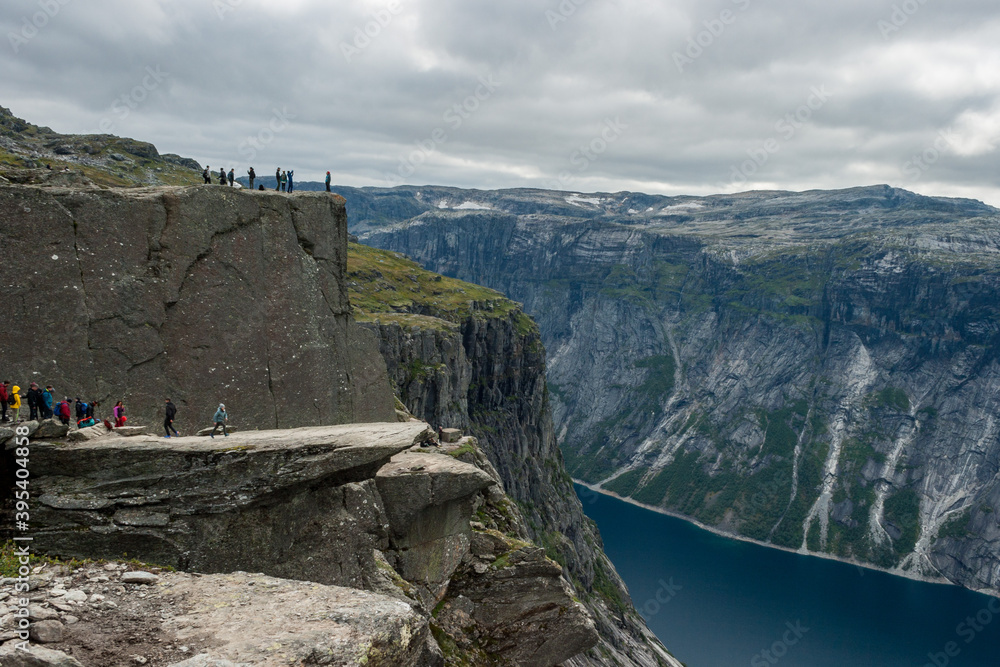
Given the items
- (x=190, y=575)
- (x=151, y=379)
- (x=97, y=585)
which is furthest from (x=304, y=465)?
(x=151, y=379)

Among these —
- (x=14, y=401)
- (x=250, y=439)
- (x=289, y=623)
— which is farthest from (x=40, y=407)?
(x=289, y=623)

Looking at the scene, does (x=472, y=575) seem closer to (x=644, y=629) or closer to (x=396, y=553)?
(x=396, y=553)

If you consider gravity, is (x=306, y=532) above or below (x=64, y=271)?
below

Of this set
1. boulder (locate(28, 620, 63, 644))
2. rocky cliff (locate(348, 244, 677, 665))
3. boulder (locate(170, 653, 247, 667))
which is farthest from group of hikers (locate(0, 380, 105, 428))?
rocky cliff (locate(348, 244, 677, 665))

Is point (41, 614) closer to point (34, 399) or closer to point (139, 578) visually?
point (139, 578)

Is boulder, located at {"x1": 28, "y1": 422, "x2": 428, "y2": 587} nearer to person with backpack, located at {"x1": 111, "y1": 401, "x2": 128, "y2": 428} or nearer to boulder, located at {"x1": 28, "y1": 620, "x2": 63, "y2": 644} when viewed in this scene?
person with backpack, located at {"x1": 111, "y1": 401, "x2": 128, "y2": 428}

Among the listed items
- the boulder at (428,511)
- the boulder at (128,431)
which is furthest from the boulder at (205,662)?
the boulder at (428,511)
